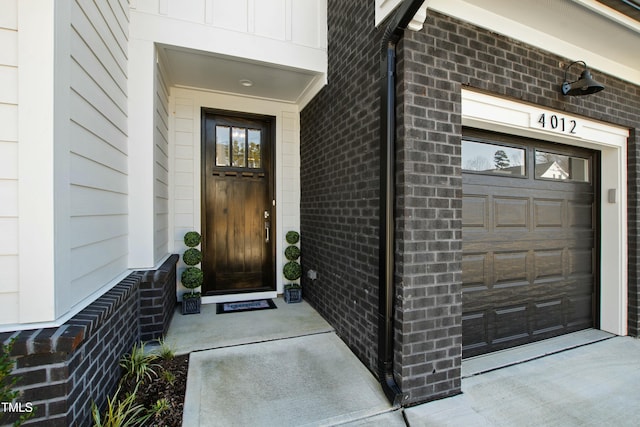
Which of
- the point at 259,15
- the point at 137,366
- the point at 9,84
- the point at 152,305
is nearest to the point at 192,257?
the point at 152,305

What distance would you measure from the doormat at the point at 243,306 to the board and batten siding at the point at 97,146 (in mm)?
1378

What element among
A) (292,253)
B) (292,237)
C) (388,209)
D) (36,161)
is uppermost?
(36,161)

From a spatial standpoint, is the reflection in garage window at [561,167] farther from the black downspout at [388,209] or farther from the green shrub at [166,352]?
the green shrub at [166,352]

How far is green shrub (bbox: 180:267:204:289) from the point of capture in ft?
11.1

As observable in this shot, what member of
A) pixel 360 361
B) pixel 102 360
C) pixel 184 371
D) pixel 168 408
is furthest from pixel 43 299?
pixel 360 361

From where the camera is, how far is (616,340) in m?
2.91

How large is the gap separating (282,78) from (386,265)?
262 cm

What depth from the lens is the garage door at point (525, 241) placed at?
2535 millimetres

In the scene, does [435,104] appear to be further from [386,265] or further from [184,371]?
[184,371]

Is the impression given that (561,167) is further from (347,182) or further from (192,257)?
(192,257)

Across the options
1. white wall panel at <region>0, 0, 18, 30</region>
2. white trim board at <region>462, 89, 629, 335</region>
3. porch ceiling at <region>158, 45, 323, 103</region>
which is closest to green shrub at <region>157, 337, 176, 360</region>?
white wall panel at <region>0, 0, 18, 30</region>

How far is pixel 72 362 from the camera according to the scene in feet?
4.42

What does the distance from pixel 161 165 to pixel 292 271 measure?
2.03 meters

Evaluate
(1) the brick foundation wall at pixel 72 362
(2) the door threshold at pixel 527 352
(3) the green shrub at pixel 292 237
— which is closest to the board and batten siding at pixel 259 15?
(3) the green shrub at pixel 292 237
